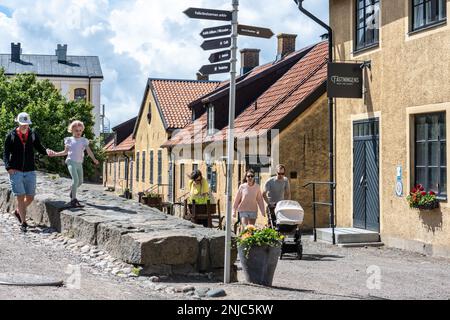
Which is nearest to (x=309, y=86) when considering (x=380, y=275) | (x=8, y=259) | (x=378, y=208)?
(x=378, y=208)

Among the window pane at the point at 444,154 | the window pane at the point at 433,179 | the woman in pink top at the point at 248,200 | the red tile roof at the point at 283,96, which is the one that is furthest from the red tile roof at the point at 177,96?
the window pane at the point at 444,154

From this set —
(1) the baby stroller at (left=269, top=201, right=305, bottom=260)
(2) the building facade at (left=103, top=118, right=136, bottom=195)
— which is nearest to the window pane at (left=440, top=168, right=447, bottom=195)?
(1) the baby stroller at (left=269, top=201, right=305, bottom=260)

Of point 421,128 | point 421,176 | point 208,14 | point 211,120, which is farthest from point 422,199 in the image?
point 211,120

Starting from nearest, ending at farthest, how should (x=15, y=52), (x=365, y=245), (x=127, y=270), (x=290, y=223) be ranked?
1. (x=127, y=270)
2. (x=290, y=223)
3. (x=365, y=245)
4. (x=15, y=52)

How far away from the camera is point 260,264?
8695 mm

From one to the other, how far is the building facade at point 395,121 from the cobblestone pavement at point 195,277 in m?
1.78

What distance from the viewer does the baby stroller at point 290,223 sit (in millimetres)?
Answer: 12680

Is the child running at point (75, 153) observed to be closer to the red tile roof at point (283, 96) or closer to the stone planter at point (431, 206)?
the stone planter at point (431, 206)

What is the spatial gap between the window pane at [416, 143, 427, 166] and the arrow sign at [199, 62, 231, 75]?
6544 millimetres

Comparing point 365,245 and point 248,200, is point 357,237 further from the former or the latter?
point 248,200

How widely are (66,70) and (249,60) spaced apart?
133 ft

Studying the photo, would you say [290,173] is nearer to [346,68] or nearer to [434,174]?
[346,68]

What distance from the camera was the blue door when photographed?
15.8 metres

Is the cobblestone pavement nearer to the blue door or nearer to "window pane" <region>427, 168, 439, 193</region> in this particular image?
"window pane" <region>427, 168, 439, 193</region>
